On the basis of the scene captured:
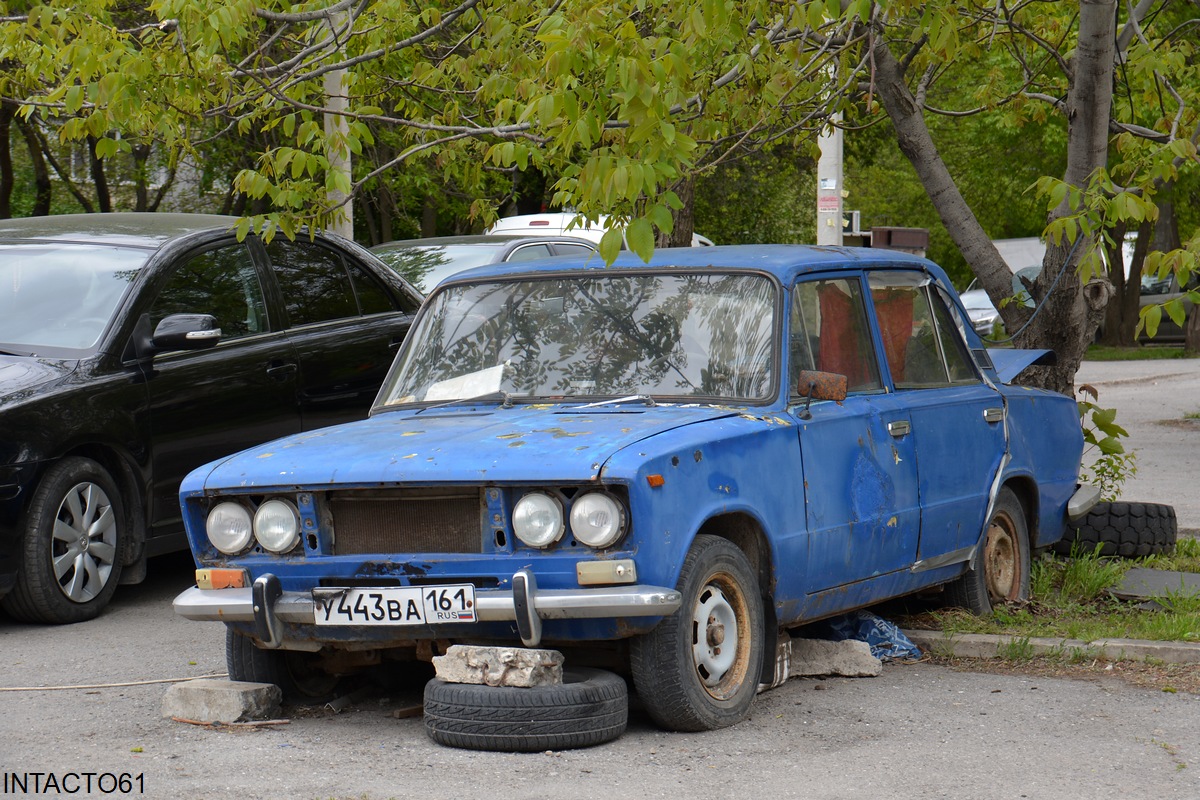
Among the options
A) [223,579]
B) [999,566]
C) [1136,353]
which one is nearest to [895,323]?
[999,566]

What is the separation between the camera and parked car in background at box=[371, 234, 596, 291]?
12133 mm

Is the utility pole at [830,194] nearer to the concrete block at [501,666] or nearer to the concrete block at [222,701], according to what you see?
the concrete block at [222,701]

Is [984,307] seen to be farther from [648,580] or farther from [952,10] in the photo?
[648,580]

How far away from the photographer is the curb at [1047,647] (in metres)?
6.52

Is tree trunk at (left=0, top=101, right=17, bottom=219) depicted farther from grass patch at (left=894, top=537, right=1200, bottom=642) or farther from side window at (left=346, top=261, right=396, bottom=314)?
grass patch at (left=894, top=537, right=1200, bottom=642)

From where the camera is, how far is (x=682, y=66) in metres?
6.03

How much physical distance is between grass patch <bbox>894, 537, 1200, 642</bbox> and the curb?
33 millimetres

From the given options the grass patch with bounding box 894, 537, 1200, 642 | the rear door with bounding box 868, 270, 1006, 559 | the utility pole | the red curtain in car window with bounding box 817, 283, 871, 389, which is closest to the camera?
the red curtain in car window with bounding box 817, 283, 871, 389

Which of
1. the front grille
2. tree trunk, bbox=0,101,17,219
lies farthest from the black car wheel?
tree trunk, bbox=0,101,17,219

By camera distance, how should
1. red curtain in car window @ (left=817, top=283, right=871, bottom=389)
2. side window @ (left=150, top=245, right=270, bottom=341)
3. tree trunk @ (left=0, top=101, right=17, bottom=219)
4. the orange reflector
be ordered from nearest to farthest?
the orange reflector
red curtain in car window @ (left=817, top=283, right=871, bottom=389)
side window @ (left=150, top=245, right=270, bottom=341)
tree trunk @ (left=0, top=101, right=17, bottom=219)

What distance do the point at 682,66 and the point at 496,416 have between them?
→ 57.7 inches

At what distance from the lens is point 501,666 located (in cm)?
504

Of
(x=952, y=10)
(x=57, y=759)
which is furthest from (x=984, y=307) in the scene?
(x=57, y=759)

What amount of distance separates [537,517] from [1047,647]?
2.65 m
